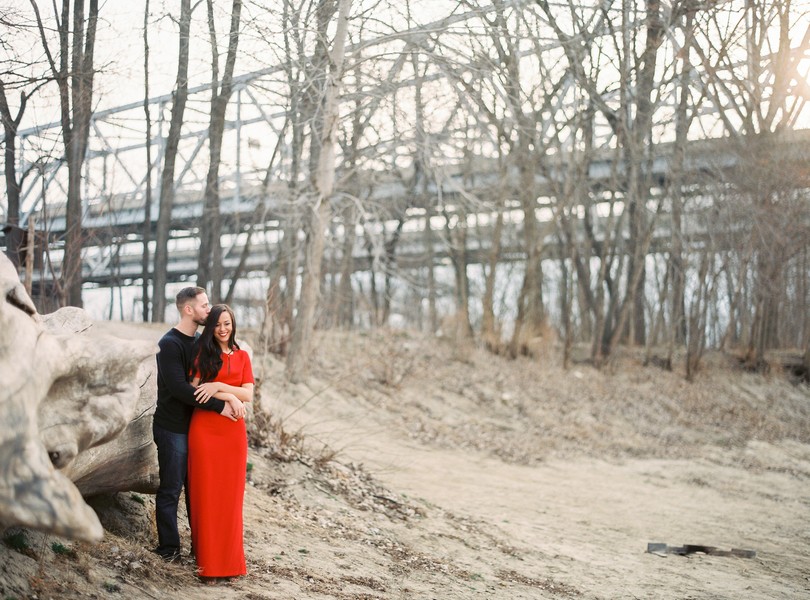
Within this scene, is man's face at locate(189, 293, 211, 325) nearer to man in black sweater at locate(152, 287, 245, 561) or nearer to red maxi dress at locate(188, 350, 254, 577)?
man in black sweater at locate(152, 287, 245, 561)

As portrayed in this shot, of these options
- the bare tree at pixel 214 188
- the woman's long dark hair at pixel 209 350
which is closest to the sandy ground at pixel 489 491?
the woman's long dark hair at pixel 209 350

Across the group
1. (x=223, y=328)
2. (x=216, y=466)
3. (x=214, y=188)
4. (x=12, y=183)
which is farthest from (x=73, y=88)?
(x=214, y=188)

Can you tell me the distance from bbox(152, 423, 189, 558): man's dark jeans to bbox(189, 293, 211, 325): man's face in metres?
0.72

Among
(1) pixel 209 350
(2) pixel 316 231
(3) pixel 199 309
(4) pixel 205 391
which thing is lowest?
(4) pixel 205 391

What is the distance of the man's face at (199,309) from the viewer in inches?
214

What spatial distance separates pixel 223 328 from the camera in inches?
210

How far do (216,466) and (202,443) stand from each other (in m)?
0.17

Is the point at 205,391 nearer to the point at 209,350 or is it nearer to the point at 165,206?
the point at 209,350

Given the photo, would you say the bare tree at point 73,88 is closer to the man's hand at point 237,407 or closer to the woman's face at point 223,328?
the woman's face at point 223,328

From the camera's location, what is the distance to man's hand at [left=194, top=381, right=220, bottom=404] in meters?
5.24

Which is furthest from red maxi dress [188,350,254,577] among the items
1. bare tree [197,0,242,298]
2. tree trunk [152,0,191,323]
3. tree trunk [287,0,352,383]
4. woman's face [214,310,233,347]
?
tree trunk [152,0,191,323]

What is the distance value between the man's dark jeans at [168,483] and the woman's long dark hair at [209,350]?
420mm

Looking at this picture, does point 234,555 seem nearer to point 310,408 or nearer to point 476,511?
point 476,511

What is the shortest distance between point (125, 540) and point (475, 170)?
20.1 m
